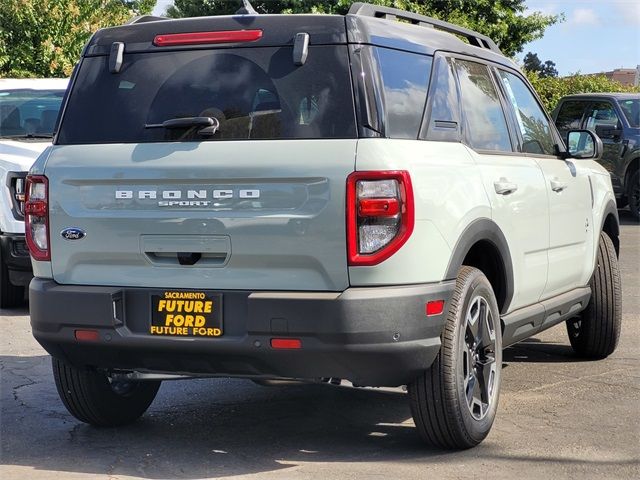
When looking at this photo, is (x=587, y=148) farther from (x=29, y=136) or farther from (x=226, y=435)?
(x=29, y=136)

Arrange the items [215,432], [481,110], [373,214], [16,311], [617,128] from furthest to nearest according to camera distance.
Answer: [617,128], [16,311], [481,110], [215,432], [373,214]

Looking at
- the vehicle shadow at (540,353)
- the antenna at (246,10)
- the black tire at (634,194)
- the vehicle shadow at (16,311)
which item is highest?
the antenna at (246,10)

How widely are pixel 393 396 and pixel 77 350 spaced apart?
6.59ft

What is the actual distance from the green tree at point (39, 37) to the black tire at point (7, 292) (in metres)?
10.6

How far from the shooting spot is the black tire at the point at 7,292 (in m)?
9.80

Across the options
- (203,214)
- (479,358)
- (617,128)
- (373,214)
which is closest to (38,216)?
(203,214)

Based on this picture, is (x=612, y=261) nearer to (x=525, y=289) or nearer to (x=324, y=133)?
(x=525, y=289)

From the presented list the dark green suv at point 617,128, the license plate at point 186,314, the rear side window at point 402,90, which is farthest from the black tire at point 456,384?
the dark green suv at point 617,128

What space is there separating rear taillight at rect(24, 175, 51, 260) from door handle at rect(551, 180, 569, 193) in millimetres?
2824

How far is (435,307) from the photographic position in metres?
4.82

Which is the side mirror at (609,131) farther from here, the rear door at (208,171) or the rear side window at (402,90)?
the rear door at (208,171)

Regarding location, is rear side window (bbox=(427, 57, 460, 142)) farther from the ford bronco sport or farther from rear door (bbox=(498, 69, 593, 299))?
rear door (bbox=(498, 69, 593, 299))

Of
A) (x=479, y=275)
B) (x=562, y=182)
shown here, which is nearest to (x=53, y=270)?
(x=479, y=275)

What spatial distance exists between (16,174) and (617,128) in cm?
1105
